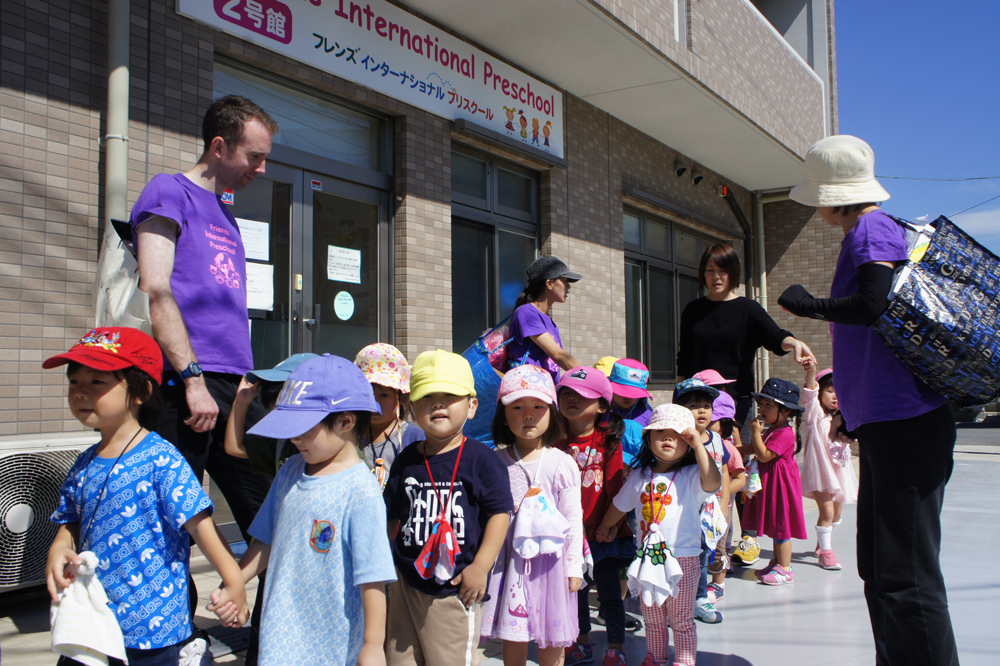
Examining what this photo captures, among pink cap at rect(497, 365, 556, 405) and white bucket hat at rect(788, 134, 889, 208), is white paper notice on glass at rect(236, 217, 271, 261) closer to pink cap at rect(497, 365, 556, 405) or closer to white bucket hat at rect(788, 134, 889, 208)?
pink cap at rect(497, 365, 556, 405)

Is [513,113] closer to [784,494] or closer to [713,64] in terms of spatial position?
[713,64]

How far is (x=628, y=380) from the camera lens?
3668mm

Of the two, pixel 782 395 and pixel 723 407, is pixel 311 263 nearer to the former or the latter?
pixel 723 407

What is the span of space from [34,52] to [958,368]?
4405 mm

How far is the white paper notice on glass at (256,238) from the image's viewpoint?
4866 mm

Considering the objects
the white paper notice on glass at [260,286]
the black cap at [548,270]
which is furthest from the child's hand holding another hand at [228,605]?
the white paper notice on glass at [260,286]

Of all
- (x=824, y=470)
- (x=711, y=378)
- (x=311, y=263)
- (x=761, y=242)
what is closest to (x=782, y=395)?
(x=824, y=470)

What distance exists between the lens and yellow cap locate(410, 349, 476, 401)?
7.66ft

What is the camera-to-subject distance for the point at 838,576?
178 inches

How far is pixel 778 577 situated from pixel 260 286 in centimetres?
377

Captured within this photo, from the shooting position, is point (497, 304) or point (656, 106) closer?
point (497, 304)

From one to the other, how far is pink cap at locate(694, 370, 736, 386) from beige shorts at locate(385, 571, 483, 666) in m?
2.07

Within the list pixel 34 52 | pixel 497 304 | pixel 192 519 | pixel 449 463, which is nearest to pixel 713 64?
pixel 497 304

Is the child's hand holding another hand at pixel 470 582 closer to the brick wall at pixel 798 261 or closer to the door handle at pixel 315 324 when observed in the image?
the door handle at pixel 315 324
